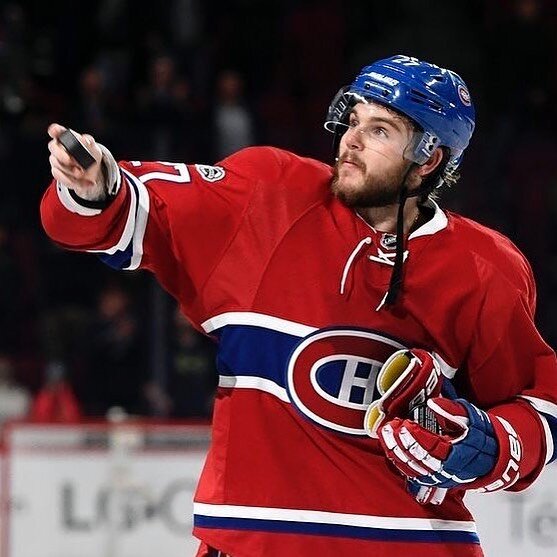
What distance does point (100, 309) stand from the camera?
6621 millimetres

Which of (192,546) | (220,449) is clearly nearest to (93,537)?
(192,546)

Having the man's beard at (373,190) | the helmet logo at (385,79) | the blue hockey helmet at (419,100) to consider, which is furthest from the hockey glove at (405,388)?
the helmet logo at (385,79)

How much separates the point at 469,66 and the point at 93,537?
3.30 metres

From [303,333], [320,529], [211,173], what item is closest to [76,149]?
[211,173]

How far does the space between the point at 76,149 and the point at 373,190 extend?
582 mm

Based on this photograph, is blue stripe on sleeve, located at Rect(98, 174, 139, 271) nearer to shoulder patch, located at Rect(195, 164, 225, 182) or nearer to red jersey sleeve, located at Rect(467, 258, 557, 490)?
shoulder patch, located at Rect(195, 164, 225, 182)

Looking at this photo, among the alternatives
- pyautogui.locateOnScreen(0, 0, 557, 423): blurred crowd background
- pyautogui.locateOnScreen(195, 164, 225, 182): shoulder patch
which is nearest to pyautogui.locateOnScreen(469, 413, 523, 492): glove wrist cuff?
pyautogui.locateOnScreen(195, 164, 225, 182): shoulder patch

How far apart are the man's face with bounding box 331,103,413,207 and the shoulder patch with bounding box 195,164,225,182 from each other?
0.67ft

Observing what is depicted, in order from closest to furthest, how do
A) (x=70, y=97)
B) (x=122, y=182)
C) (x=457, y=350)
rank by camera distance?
(x=122, y=182) → (x=457, y=350) → (x=70, y=97)

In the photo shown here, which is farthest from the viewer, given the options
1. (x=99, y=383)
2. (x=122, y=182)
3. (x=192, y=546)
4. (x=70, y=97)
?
(x=70, y=97)

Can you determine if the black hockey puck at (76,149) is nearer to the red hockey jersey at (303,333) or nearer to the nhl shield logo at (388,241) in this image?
the red hockey jersey at (303,333)

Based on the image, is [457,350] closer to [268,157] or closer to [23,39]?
[268,157]

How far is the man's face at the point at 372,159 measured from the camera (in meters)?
2.48

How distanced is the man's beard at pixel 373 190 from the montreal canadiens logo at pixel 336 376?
238 mm
